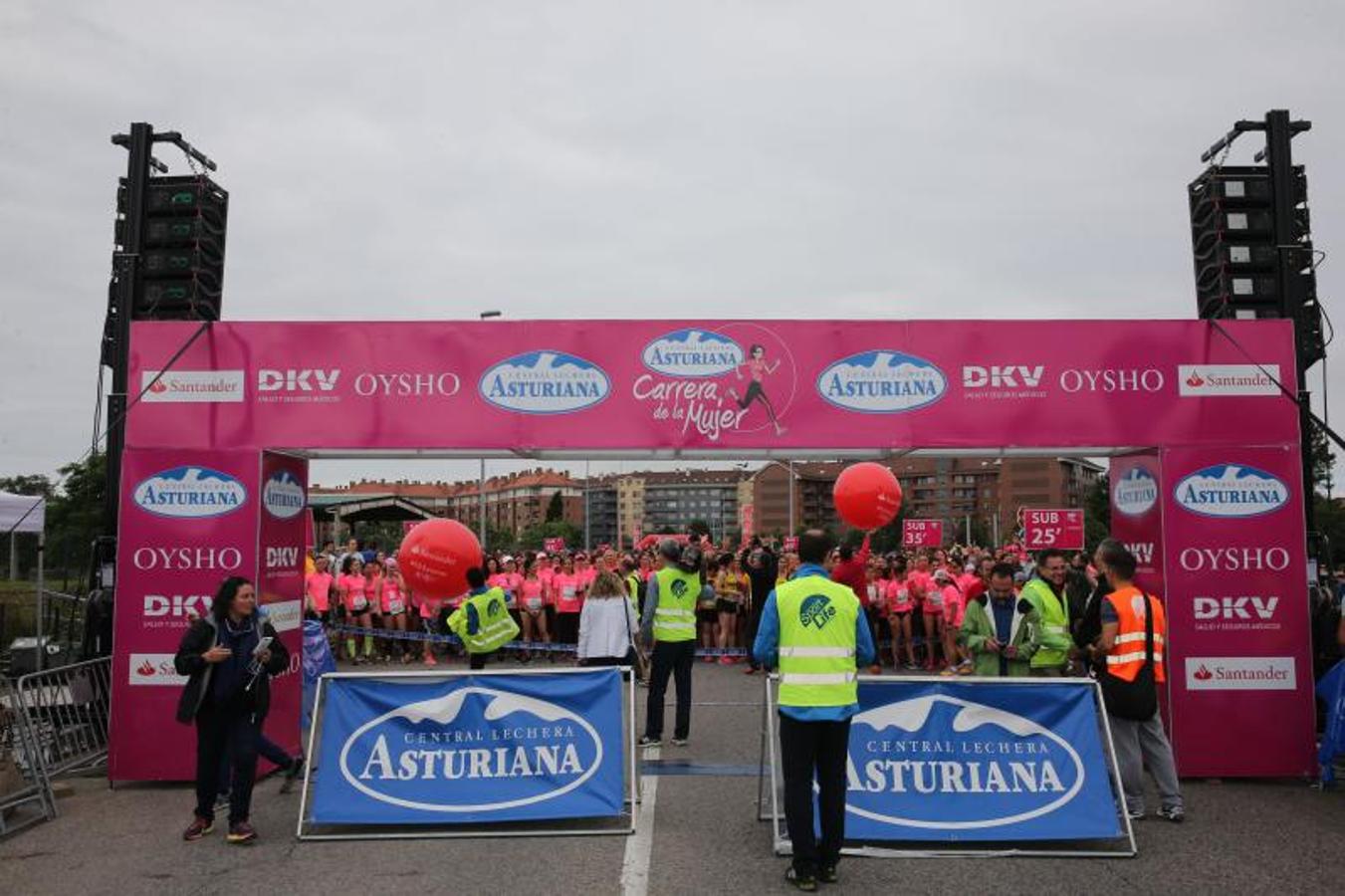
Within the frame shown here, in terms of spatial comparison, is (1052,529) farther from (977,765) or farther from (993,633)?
(977,765)

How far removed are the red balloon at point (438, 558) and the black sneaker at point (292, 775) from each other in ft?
5.40

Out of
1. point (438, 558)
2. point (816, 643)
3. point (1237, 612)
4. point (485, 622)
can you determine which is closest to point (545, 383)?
point (438, 558)

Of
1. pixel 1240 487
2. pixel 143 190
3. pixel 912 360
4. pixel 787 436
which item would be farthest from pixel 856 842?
pixel 143 190

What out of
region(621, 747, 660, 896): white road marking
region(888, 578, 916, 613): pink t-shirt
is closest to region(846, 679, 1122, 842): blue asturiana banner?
region(621, 747, 660, 896): white road marking

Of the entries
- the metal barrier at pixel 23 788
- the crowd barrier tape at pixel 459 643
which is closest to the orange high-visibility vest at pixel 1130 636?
the metal barrier at pixel 23 788

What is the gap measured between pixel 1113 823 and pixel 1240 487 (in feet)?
12.4

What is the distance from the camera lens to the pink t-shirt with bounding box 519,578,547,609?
17.2 m

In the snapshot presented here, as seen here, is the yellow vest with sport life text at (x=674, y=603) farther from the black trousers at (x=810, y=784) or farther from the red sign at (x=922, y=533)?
the red sign at (x=922, y=533)

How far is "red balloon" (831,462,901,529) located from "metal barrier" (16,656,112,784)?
663cm

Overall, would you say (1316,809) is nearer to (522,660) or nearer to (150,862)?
(150,862)

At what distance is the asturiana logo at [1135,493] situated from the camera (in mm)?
8898

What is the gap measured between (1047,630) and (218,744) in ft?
19.6

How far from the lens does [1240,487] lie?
8.66m

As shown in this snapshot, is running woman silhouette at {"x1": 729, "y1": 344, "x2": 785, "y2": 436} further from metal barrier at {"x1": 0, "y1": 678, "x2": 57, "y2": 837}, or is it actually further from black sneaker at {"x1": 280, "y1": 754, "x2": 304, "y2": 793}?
metal barrier at {"x1": 0, "y1": 678, "x2": 57, "y2": 837}
